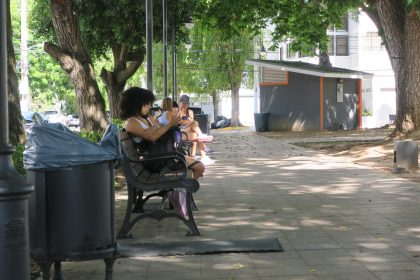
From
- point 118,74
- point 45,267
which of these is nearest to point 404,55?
point 118,74

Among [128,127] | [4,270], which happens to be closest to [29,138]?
[4,270]

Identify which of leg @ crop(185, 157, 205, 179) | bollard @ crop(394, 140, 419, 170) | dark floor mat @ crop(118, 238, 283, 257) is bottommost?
dark floor mat @ crop(118, 238, 283, 257)

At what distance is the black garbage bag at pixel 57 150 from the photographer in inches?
176

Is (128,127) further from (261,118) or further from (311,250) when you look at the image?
(261,118)

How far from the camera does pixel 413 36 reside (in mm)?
17859

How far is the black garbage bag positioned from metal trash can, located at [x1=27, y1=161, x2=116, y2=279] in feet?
0.16

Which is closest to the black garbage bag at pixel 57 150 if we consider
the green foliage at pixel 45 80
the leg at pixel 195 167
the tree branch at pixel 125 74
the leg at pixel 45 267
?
the leg at pixel 45 267

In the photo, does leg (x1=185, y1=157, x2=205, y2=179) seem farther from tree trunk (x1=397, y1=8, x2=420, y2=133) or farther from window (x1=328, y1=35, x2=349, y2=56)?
window (x1=328, y1=35, x2=349, y2=56)

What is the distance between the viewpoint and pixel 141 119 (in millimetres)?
Result: 7312

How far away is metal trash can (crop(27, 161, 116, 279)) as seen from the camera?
4.45m

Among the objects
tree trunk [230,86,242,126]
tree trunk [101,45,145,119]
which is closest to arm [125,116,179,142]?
tree trunk [101,45,145,119]

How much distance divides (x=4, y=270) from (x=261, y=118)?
3216cm

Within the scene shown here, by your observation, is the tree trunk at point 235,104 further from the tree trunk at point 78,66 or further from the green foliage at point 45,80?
the tree trunk at point 78,66

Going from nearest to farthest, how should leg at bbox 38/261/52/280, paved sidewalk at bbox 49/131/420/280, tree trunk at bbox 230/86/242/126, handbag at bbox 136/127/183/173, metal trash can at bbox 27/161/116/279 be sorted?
metal trash can at bbox 27/161/116/279
leg at bbox 38/261/52/280
paved sidewalk at bbox 49/131/420/280
handbag at bbox 136/127/183/173
tree trunk at bbox 230/86/242/126
